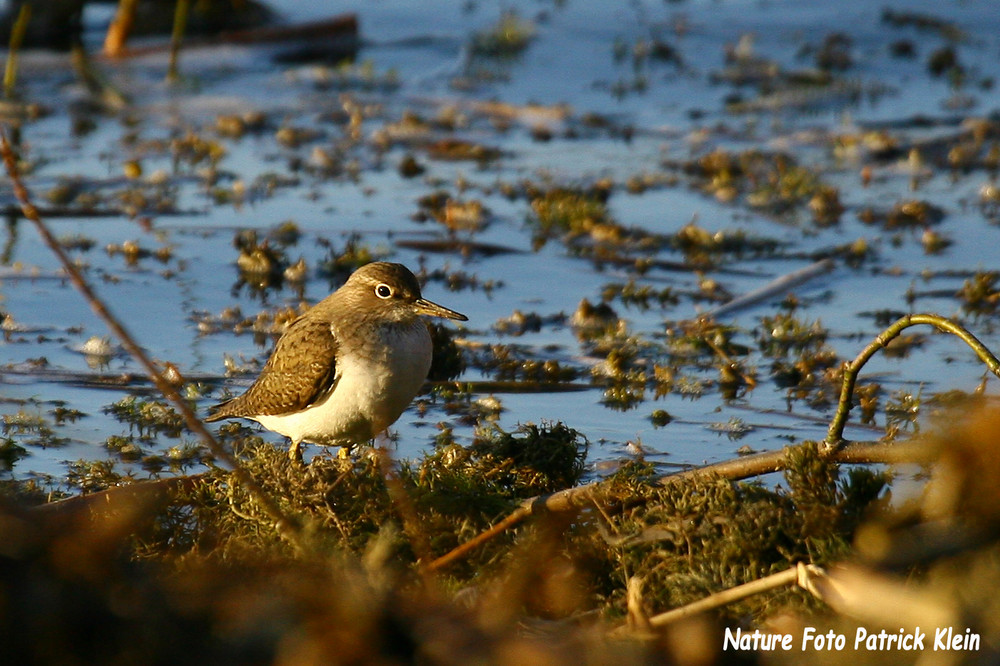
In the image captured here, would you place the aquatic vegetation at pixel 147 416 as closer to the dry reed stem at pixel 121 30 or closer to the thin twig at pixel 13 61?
the thin twig at pixel 13 61

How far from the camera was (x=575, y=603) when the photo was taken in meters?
4.31

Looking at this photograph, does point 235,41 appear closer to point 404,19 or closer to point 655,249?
point 404,19

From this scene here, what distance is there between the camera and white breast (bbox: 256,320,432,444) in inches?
230

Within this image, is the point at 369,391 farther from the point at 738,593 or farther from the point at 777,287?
the point at 777,287

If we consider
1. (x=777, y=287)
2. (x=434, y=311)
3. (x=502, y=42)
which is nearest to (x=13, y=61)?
(x=502, y=42)

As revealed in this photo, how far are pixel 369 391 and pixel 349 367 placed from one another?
8.7 inches

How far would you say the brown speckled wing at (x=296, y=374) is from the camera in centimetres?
605

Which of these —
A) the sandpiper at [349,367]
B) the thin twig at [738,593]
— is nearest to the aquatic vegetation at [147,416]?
the sandpiper at [349,367]

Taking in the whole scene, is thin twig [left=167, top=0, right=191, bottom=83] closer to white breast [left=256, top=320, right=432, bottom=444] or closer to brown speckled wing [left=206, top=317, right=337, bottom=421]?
brown speckled wing [left=206, top=317, right=337, bottom=421]

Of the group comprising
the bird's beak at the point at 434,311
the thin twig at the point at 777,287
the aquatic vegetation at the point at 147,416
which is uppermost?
the bird's beak at the point at 434,311

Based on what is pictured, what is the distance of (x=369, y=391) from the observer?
5820 mm

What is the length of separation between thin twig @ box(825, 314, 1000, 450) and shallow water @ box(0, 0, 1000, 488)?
5.72ft

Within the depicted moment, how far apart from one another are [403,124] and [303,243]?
3.84 meters

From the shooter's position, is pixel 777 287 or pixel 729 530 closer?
pixel 729 530
